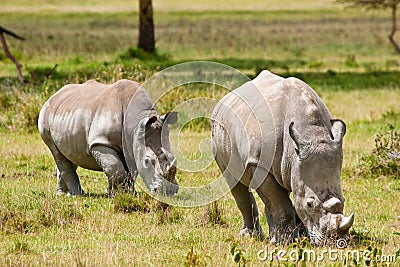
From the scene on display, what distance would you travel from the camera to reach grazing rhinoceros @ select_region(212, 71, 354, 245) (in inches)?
329

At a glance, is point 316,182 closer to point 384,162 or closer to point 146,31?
point 384,162

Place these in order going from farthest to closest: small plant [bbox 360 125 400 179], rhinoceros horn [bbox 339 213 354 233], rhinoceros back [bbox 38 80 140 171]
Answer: small plant [bbox 360 125 400 179] → rhinoceros back [bbox 38 80 140 171] → rhinoceros horn [bbox 339 213 354 233]

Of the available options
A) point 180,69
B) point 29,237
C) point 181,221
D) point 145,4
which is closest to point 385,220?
point 181,221

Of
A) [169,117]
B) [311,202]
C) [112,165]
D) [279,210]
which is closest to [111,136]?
[112,165]

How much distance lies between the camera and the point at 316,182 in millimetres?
8359

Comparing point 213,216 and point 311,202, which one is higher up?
point 311,202

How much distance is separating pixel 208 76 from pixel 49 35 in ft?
59.8

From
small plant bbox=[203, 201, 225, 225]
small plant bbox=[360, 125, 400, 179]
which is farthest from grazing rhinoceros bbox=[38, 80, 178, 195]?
small plant bbox=[360, 125, 400, 179]

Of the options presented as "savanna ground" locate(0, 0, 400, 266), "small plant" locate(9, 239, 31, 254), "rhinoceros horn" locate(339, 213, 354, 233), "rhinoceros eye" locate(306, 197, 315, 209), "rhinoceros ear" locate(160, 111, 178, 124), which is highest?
"rhinoceros ear" locate(160, 111, 178, 124)

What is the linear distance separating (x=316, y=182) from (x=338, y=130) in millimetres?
622

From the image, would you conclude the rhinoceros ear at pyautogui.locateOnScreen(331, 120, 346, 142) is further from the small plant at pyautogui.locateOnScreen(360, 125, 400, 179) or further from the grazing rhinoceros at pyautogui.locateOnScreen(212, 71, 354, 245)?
the small plant at pyautogui.locateOnScreen(360, 125, 400, 179)

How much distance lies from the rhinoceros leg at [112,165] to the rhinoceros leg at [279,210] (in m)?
2.95

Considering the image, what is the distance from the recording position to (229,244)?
9180mm

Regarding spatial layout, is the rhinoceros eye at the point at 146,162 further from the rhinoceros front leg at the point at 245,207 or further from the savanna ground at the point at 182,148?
the rhinoceros front leg at the point at 245,207
